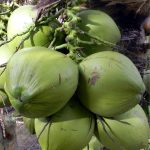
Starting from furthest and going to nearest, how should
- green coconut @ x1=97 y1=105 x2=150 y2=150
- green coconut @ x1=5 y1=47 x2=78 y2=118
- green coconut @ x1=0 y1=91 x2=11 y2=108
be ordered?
green coconut @ x1=0 y1=91 x2=11 y2=108
green coconut @ x1=97 y1=105 x2=150 y2=150
green coconut @ x1=5 y1=47 x2=78 y2=118

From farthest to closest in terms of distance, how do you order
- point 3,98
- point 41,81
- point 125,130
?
point 3,98 → point 125,130 → point 41,81

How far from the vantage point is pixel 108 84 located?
3.34 feet

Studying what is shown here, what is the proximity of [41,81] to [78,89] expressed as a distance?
0.40 ft

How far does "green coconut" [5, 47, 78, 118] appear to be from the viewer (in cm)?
98

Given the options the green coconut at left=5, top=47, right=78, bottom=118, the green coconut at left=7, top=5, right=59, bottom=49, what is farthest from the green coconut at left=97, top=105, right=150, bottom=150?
the green coconut at left=7, top=5, right=59, bottom=49

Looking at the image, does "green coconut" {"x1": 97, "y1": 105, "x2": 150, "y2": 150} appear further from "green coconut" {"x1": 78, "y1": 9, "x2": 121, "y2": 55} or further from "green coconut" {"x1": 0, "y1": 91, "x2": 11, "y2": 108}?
"green coconut" {"x1": 0, "y1": 91, "x2": 11, "y2": 108}

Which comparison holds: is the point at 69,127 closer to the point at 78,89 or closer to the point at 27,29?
the point at 78,89

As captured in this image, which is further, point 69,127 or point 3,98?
point 3,98

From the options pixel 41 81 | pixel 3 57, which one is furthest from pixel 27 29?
pixel 41 81

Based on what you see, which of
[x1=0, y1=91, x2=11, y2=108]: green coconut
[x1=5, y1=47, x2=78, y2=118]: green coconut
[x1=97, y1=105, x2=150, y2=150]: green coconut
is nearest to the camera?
[x1=5, y1=47, x2=78, y2=118]: green coconut

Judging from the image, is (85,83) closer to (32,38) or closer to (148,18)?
(32,38)

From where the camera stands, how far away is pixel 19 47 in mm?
1142

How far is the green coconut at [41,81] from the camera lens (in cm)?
98

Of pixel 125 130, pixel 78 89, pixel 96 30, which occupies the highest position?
pixel 96 30
